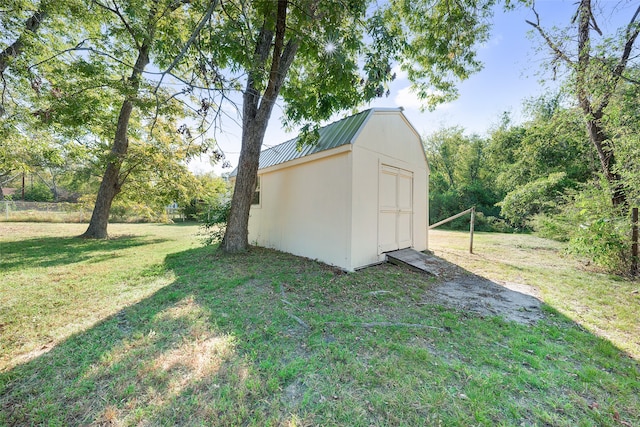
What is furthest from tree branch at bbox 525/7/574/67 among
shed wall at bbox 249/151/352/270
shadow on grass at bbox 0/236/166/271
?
shadow on grass at bbox 0/236/166/271

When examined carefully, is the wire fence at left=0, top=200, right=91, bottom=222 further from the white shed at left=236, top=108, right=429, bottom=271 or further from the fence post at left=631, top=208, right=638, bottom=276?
the fence post at left=631, top=208, right=638, bottom=276

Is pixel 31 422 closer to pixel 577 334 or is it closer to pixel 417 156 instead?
pixel 577 334

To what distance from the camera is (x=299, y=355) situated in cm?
231

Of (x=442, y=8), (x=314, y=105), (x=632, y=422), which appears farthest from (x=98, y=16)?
(x=632, y=422)

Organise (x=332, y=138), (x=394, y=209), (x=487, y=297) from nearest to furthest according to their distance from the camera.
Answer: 1. (x=487, y=297)
2. (x=332, y=138)
3. (x=394, y=209)

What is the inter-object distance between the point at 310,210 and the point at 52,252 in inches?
277

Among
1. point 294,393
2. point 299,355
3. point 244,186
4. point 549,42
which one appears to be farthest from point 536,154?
point 294,393

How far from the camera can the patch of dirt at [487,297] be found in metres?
3.38

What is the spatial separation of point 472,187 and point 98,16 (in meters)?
22.0

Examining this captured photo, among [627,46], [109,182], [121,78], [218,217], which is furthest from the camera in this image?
[109,182]

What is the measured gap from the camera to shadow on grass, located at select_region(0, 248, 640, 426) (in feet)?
5.43

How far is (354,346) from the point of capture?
2459 millimetres

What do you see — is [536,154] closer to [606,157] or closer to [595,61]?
[606,157]

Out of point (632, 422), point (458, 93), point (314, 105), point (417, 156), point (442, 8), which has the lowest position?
Answer: point (632, 422)
